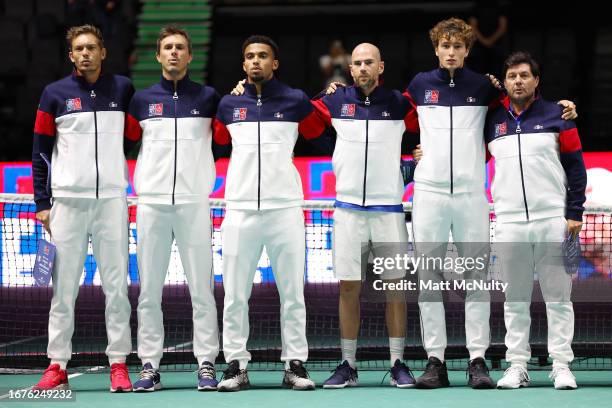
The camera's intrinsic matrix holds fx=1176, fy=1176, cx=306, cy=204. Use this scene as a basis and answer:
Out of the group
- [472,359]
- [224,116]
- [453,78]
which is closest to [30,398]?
[224,116]

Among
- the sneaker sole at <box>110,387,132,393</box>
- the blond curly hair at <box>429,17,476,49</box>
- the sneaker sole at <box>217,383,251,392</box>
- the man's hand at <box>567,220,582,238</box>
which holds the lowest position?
the sneaker sole at <box>110,387,132,393</box>

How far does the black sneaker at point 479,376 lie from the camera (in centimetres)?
902

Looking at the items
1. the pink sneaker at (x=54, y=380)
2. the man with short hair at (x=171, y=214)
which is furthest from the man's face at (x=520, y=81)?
the pink sneaker at (x=54, y=380)

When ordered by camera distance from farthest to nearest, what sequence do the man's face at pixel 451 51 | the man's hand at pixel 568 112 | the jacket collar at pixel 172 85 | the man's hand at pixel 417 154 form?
1. the jacket collar at pixel 172 85
2. the man's hand at pixel 417 154
3. the man's face at pixel 451 51
4. the man's hand at pixel 568 112

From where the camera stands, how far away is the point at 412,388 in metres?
9.15

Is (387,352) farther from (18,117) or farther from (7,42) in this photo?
(7,42)

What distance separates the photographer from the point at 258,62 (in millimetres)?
9266

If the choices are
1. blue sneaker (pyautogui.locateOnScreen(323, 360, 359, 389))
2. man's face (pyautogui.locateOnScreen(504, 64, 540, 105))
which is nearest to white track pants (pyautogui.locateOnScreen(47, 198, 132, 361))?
blue sneaker (pyautogui.locateOnScreen(323, 360, 359, 389))

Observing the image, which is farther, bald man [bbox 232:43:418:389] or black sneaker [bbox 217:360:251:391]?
bald man [bbox 232:43:418:389]

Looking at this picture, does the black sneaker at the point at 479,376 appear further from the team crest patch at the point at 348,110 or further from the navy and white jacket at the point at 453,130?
the team crest patch at the point at 348,110

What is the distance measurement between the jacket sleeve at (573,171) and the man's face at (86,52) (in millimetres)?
3703

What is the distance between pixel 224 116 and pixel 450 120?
69.9 inches

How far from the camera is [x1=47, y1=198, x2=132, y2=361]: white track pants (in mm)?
9195

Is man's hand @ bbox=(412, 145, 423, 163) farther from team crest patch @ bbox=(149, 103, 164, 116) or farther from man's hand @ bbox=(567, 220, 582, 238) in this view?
team crest patch @ bbox=(149, 103, 164, 116)
